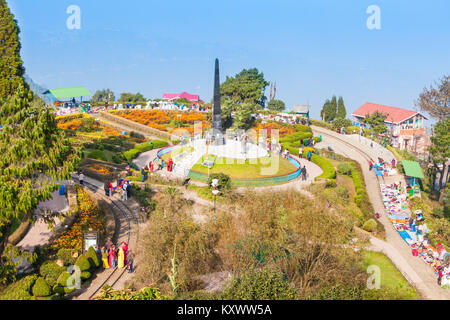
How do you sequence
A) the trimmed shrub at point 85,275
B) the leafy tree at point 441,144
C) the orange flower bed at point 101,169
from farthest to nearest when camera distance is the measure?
the leafy tree at point 441,144 → the orange flower bed at point 101,169 → the trimmed shrub at point 85,275

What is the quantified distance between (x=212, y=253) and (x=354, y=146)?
146 ft

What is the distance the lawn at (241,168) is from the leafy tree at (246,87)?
4600 cm

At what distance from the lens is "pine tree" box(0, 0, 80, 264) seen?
1836cm

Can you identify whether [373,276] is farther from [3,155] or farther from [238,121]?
[238,121]

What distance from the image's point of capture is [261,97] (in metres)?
93.5

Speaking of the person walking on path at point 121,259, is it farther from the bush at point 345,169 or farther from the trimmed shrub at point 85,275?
the bush at point 345,169

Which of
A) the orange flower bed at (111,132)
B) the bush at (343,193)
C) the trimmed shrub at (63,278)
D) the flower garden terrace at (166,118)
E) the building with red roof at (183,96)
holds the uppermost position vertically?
the building with red roof at (183,96)

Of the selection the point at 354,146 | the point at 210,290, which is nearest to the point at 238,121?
the point at 354,146

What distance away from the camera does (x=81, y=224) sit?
2538cm

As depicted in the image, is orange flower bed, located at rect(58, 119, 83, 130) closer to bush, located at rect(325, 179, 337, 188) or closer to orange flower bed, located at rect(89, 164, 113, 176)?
orange flower bed, located at rect(89, 164, 113, 176)

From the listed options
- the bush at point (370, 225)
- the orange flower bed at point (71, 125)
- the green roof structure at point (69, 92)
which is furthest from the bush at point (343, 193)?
the green roof structure at point (69, 92)

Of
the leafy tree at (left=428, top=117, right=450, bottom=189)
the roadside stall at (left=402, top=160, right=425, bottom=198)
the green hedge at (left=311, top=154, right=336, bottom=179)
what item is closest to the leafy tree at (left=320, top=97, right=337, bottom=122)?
the green hedge at (left=311, top=154, right=336, bottom=179)

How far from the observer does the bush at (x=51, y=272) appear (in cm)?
1986

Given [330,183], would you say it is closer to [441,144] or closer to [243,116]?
[441,144]
